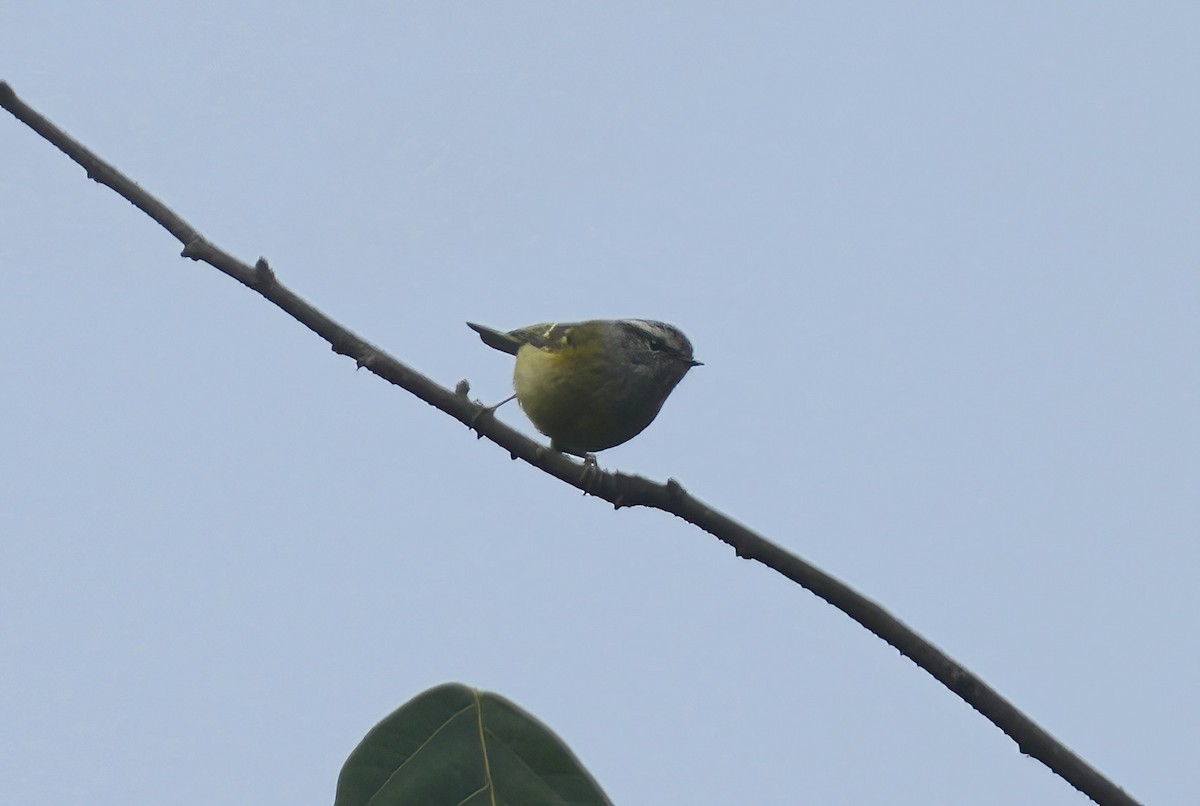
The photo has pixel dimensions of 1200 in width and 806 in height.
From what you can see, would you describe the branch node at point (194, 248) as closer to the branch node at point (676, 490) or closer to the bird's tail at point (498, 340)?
the branch node at point (676, 490)

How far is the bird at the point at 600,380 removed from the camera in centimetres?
550

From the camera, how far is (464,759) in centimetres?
257

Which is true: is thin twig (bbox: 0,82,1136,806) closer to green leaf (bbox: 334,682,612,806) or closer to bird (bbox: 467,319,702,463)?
green leaf (bbox: 334,682,612,806)

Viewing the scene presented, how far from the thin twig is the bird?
235cm

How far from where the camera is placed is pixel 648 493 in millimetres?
2711

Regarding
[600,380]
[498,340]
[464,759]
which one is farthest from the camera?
[498,340]

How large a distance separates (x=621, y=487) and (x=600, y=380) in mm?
2710

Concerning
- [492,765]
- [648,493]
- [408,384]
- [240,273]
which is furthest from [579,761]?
[240,273]

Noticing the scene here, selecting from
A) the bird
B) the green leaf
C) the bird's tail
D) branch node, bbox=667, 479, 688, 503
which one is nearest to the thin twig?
branch node, bbox=667, 479, 688, 503

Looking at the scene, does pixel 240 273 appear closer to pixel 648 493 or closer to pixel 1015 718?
pixel 648 493

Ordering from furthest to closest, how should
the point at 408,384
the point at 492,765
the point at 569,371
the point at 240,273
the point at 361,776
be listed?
the point at 569,371
the point at 408,384
the point at 240,273
the point at 492,765
the point at 361,776

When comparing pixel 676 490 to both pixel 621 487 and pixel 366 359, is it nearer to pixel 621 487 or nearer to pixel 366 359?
pixel 621 487

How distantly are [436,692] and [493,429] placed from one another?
0.78m

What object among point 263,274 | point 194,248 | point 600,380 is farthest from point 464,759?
point 600,380
